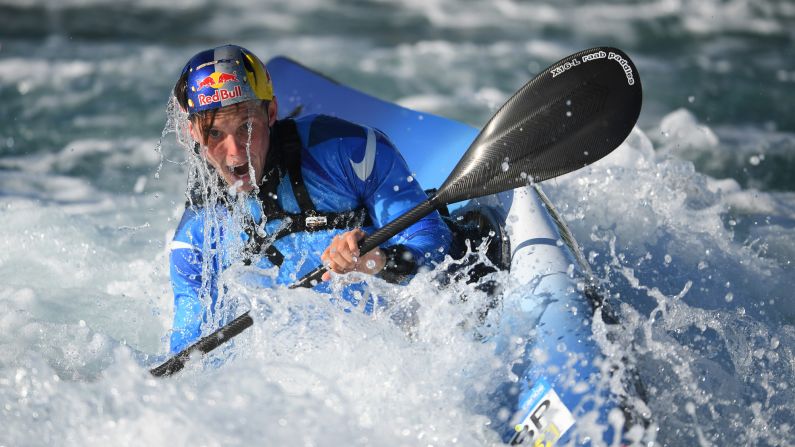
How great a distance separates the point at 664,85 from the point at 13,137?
4.63 m

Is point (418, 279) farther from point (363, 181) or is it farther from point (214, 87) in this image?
point (214, 87)

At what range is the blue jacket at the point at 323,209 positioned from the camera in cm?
283

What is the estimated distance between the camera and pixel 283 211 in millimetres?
2812

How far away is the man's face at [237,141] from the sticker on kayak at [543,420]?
1.00 metres

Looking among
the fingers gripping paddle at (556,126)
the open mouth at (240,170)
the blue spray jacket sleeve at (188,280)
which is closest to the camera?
the open mouth at (240,170)

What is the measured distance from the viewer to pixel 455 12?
875cm

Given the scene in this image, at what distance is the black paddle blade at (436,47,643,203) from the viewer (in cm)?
281

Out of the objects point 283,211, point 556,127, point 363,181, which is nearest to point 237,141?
point 283,211

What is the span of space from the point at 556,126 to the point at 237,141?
3.19ft

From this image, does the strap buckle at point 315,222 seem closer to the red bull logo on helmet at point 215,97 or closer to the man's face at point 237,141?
the man's face at point 237,141

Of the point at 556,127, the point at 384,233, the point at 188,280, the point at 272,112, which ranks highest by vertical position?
the point at 556,127

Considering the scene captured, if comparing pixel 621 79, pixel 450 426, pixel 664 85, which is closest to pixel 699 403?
pixel 450 426

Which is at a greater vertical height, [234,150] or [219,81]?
[219,81]

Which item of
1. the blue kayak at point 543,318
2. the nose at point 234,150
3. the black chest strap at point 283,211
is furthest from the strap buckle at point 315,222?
the blue kayak at point 543,318
